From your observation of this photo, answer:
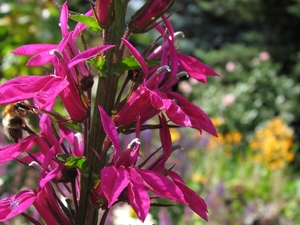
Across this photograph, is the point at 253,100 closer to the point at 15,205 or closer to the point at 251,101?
the point at 251,101

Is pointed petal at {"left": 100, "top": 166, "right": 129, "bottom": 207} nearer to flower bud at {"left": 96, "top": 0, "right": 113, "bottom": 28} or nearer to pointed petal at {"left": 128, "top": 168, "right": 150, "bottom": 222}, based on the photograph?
pointed petal at {"left": 128, "top": 168, "right": 150, "bottom": 222}

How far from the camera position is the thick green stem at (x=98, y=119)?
1093mm

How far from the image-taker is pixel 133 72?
115 cm

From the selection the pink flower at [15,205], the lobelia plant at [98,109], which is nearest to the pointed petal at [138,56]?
the lobelia plant at [98,109]

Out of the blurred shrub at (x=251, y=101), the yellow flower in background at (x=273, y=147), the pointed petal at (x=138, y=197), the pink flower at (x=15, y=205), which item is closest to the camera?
the pointed petal at (x=138, y=197)

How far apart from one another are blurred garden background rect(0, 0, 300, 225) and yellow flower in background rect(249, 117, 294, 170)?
1 centimetres

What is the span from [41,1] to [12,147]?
9.53 ft

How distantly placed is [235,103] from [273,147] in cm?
271

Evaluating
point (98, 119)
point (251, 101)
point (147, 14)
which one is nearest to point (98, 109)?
point (98, 119)

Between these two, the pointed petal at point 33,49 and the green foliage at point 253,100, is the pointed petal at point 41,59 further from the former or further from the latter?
the green foliage at point 253,100

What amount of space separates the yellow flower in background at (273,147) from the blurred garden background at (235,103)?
1cm

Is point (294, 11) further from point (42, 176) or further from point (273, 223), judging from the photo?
point (42, 176)

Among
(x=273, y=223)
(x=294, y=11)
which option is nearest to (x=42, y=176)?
(x=273, y=223)

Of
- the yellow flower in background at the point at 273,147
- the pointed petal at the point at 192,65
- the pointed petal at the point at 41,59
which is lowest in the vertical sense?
the yellow flower in background at the point at 273,147
